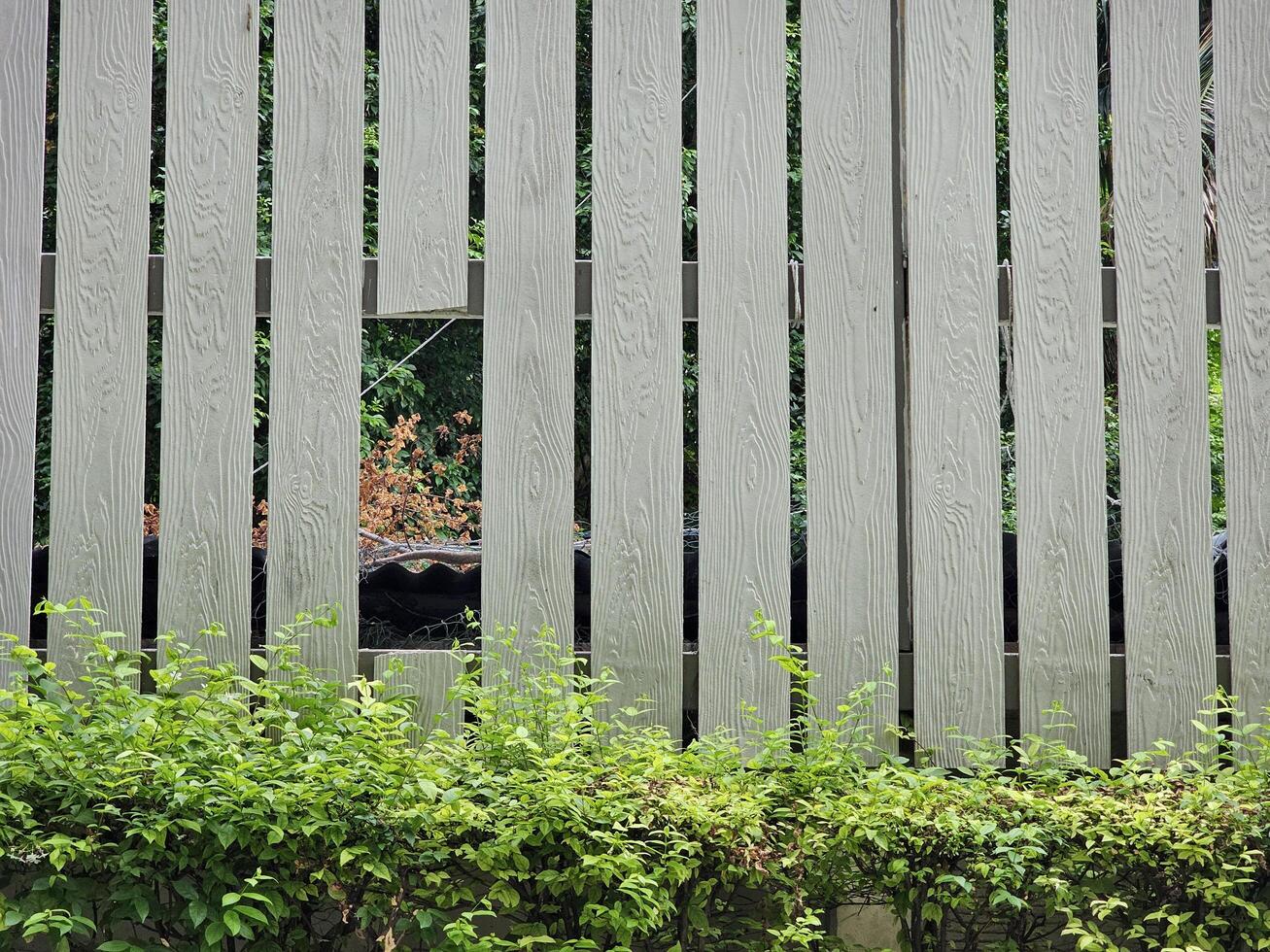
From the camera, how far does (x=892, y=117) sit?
2.87 metres

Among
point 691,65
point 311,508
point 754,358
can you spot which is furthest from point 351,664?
point 691,65

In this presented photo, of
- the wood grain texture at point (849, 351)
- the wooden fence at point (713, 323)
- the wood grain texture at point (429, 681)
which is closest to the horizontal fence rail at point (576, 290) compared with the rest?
the wooden fence at point (713, 323)

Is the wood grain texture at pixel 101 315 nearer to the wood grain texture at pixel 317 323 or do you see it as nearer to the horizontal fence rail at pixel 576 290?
the horizontal fence rail at pixel 576 290

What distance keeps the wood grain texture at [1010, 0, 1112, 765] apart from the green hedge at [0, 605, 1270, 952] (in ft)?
0.89

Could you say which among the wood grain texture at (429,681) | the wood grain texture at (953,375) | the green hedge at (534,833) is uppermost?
the wood grain texture at (953,375)

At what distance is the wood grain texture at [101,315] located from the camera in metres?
2.71

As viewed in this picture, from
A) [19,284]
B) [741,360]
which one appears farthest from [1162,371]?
[19,284]

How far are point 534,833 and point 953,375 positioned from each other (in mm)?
1389

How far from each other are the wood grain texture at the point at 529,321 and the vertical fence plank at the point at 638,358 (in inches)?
3.0

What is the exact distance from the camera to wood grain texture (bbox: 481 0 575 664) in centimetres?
272

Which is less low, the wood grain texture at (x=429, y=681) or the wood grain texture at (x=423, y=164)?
the wood grain texture at (x=423, y=164)

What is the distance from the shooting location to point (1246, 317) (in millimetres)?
2779

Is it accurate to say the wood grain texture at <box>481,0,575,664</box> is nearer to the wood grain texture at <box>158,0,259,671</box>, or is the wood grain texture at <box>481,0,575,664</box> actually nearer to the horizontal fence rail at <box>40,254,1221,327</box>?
the horizontal fence rail at <box>40,254,1221,327</box>

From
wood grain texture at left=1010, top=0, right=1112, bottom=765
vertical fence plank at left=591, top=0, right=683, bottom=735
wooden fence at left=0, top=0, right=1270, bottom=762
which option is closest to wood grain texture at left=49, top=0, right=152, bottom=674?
wooden fence at left=0, top=0, right=1270, bottom=762
